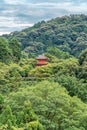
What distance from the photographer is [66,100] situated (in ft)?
109

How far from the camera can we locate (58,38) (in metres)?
130

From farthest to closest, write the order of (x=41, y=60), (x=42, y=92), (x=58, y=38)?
(x=58, y=38) < (x=41, y=60) < (x=42, y=92)

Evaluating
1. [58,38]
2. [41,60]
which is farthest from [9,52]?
[58,38]

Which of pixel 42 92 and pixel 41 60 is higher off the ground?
pixel 42 92

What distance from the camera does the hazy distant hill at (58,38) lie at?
117688 millimetres

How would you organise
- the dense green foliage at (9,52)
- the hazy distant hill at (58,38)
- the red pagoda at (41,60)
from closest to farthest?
1. the red pagoda at (41,60)
2. the dense green foliage at (9,52)
3. the hazy distant hill at (58,38)

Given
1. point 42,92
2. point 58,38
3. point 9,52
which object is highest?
point 42,92

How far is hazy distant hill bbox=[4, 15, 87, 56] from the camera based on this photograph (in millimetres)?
117688

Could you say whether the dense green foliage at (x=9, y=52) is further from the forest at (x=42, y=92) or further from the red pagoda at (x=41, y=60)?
the red pagoda at (x=41, y=60)

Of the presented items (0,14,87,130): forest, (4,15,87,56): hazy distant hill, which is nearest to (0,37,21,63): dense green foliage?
(0,14,87,130): forest

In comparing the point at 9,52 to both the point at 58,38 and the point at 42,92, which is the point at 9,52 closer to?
the point at 42,92

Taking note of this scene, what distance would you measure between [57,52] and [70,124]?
51812 millimetres

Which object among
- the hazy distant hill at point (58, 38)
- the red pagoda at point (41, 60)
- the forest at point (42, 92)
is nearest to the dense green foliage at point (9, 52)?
the forest at point (42, 92)

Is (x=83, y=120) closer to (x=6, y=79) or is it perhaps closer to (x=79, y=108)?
(x=79, y=108)
